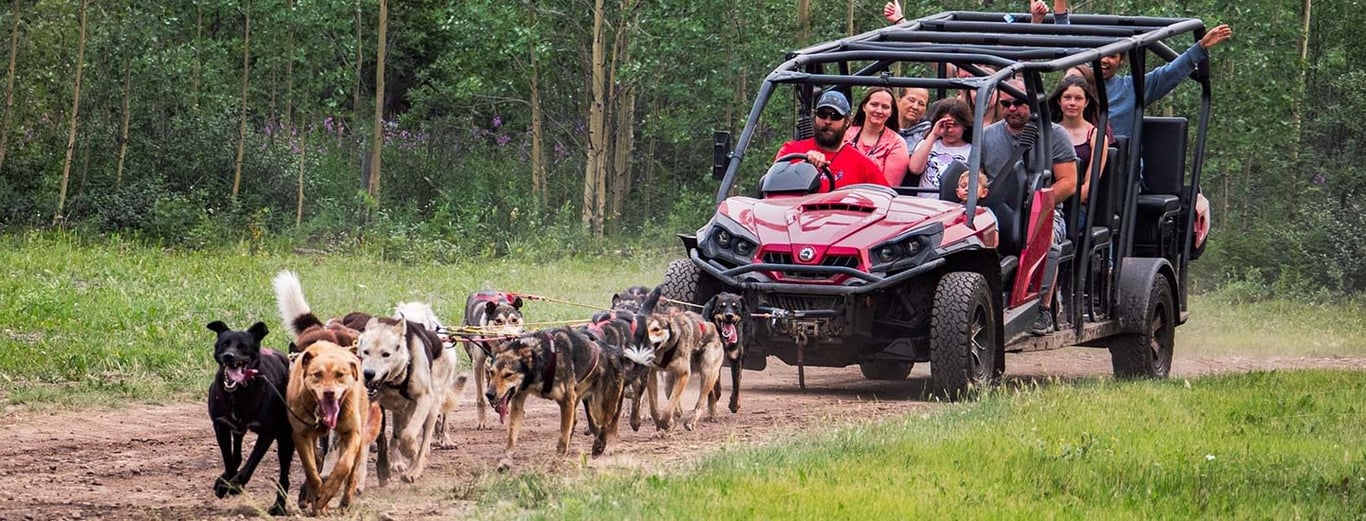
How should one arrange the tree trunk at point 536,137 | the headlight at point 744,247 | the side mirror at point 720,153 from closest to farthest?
the headlight at point 744,247 → the side mirror at point 720,153 → the tree trunk at point 536,137

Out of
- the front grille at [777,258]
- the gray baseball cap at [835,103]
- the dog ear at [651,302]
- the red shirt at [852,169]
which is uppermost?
the gray baseball cap at [835,103]

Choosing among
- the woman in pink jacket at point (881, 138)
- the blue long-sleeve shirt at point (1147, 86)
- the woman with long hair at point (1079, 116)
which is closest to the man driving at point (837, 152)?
the woman in pink jacket at point (881, 138)

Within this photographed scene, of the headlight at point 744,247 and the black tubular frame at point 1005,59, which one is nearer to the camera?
the headlight at point 744,247

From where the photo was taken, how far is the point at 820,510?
7773mm

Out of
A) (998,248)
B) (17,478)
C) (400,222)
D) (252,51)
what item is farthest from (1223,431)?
(252,51)

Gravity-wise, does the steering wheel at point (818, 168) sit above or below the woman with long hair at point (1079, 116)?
below

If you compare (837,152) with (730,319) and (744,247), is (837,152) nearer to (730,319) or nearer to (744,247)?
(744,247)

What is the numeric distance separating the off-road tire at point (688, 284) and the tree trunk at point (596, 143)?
46.8 ft

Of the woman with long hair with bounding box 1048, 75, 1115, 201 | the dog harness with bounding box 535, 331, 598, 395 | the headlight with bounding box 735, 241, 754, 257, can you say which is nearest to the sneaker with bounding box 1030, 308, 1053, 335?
the woman with long hair with bounding box 1048, 75, 1115, 201

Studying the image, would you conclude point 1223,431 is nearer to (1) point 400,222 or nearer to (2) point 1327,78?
(1) point 400,222

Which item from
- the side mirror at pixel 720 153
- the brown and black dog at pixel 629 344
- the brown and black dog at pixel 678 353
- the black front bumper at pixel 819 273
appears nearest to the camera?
the brown and black dog at pixel 629 344

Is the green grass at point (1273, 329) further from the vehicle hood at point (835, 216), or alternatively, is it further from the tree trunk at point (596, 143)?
the tree trunk at point (596, 143)

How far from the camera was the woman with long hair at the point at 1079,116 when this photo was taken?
13758 mm

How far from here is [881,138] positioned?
44.4 feet
